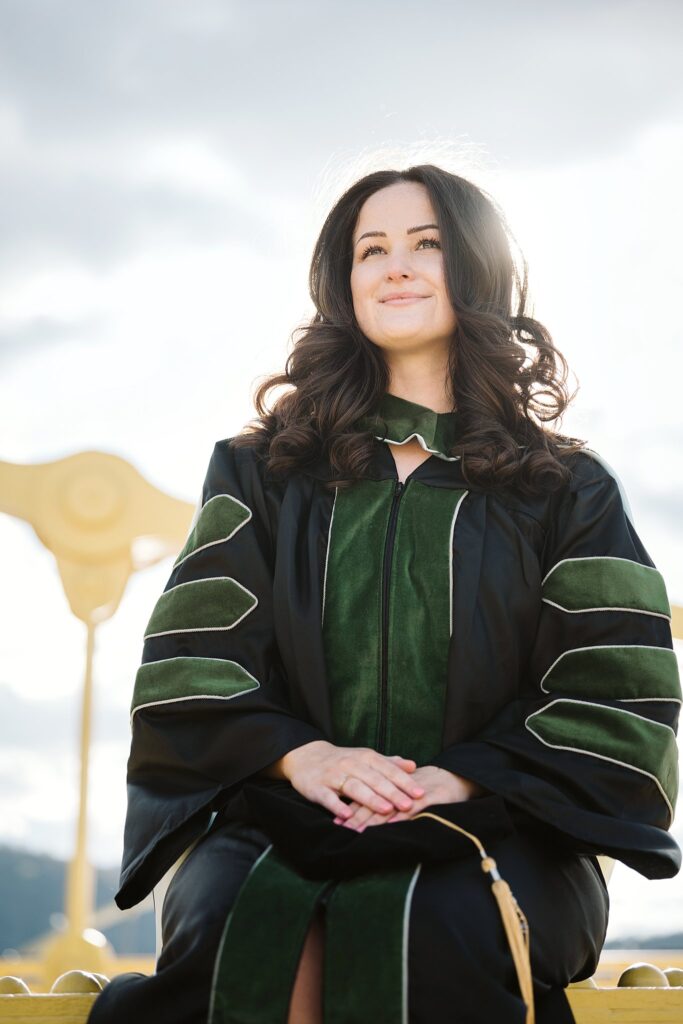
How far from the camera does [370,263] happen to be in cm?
266

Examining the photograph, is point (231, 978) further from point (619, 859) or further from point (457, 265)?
point (457, 265)

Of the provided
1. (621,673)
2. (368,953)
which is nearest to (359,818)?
(368,953)

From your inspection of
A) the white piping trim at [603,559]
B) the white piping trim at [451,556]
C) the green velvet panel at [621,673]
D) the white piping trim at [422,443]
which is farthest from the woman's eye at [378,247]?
the green velvet panel at [621,673]

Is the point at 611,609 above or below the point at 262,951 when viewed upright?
above

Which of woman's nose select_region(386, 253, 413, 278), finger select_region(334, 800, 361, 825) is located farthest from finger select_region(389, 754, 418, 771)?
woman's nose select_region(386, 253, 413, 278)

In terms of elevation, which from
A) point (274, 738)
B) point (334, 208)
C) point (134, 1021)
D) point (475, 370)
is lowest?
point (134, 1021)

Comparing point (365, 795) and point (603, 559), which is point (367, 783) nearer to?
point (365, 795)

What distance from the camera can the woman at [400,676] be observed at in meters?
1.75

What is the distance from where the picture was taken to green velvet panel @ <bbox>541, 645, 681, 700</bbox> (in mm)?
2133

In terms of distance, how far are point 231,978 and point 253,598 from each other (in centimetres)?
78

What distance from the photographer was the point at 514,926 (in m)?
1.75

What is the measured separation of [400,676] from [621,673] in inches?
15.7

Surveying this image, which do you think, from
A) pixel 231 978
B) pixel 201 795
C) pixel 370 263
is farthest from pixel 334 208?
pixel 231 978

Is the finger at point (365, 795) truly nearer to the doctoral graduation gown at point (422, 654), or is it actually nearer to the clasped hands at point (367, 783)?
the clasped hands at point (367, 783)
